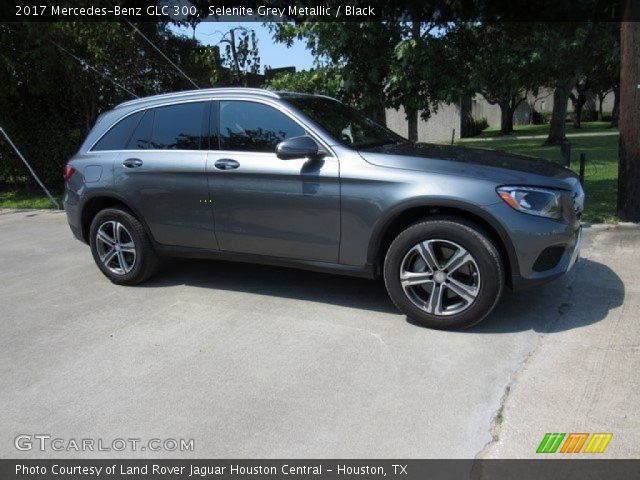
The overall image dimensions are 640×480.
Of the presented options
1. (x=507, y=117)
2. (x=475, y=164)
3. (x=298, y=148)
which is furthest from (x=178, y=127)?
(x=507, y=117)

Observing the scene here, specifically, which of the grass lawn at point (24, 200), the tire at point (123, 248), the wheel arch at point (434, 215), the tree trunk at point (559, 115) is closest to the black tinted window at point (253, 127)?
the wheel arch at point (434, 215)

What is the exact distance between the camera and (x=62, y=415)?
3.37 metres

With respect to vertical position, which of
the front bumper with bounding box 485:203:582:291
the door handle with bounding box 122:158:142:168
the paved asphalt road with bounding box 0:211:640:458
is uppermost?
the door handle with bounding box 122:158:142:168

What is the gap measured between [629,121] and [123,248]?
6.02 meters

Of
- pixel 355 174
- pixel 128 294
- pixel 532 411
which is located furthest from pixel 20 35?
pixel 532 411

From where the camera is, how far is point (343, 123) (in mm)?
5062

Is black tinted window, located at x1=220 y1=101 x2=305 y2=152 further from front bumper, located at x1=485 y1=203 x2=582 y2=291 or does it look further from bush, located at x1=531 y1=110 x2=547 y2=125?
bush, located at x1=531 y1=110 x2=547 y2=125

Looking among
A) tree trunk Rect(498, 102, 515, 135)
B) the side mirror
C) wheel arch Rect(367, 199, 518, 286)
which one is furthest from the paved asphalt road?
tree trunk Rect(498, 102, 515, 135)

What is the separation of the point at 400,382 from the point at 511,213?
139 centimetres

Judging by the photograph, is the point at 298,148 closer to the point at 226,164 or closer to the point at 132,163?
the point at 226,164

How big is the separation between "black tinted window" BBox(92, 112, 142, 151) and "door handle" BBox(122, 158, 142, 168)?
22 cm

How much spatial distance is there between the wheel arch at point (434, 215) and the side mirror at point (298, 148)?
75cm

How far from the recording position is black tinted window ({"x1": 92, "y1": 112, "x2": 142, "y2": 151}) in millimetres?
5637

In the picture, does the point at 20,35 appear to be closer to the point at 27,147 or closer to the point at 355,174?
the point at 27,147
